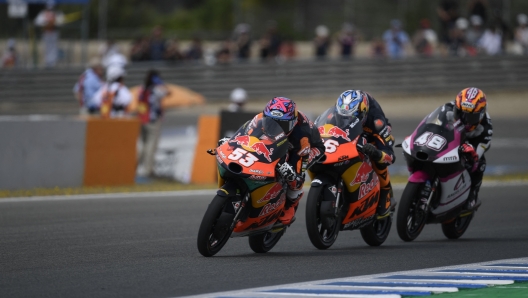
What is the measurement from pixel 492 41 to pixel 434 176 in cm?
1999

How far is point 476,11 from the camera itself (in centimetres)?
2877

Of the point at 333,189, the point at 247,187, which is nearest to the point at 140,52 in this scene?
the point at 333,189

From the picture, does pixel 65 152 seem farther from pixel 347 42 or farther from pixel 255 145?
pixel 347 42

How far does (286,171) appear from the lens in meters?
8.03

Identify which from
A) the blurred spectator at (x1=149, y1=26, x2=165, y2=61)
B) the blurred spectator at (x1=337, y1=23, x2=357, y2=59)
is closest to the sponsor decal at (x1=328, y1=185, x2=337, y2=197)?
the blurred spectator at (x1=149, y1=26, x2=165, y2=61)

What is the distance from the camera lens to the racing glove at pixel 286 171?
8031 millimetres

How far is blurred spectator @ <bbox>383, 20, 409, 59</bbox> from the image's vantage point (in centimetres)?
2888

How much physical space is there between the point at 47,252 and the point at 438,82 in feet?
72.2

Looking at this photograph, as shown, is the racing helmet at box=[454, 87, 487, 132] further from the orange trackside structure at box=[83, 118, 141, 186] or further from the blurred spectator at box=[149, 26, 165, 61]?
the blurred spectator at box=[149, 26, 165, 61]

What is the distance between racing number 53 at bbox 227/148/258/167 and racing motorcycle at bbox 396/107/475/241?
2.39 metres

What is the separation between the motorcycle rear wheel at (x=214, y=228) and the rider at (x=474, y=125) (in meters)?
3.24

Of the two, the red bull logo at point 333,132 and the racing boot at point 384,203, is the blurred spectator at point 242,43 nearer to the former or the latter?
the racing boot at point 384,203

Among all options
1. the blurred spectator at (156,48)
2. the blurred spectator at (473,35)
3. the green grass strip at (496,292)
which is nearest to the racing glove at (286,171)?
the green grass strip at (496,292)

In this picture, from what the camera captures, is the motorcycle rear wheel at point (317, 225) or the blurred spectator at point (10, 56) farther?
the blurred spectator at point (10, 56)
